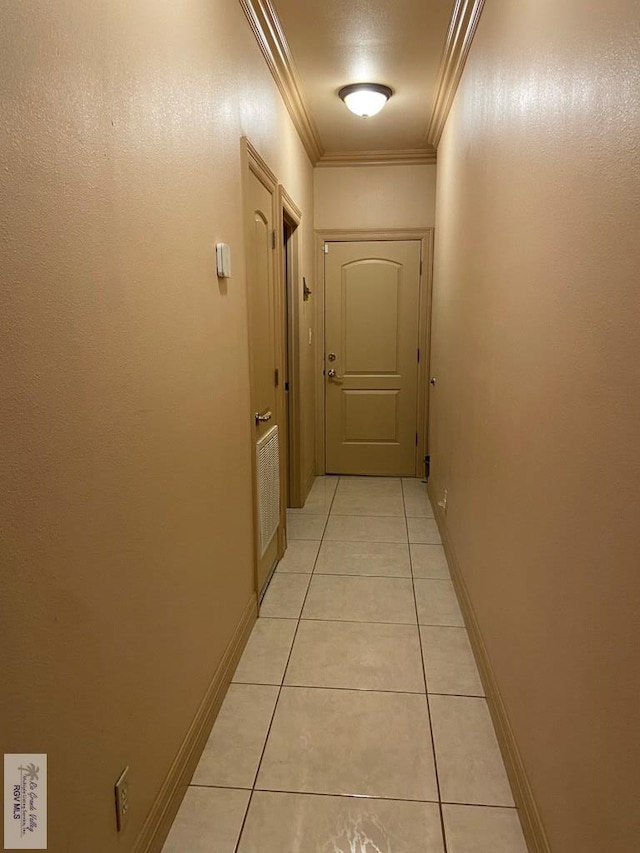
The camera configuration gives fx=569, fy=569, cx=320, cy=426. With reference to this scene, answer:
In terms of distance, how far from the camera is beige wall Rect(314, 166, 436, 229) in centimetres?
479

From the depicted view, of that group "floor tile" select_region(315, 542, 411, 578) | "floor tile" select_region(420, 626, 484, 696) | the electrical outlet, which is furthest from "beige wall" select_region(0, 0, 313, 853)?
"floor tile" select_region(315, 542, 411, 578)

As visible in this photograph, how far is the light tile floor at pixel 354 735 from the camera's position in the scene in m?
1.61

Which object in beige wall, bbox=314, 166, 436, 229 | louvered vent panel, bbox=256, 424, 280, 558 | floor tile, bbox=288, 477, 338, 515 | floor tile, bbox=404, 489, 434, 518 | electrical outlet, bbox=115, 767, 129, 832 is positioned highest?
beige wall, bbox=314, 166, 436, 229

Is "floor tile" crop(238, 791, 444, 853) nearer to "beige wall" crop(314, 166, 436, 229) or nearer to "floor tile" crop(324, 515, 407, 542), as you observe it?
"floor tile" crop(324, 515, 407, 542)

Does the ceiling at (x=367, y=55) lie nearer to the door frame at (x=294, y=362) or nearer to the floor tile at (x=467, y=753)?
the door frame at (x=294, y=362)

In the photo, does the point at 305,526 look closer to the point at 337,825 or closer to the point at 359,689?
the point at 359,689

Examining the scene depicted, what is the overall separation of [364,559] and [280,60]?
2823 millimetres

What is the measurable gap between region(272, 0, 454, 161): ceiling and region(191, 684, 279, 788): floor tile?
9.80ft

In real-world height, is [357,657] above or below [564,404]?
below

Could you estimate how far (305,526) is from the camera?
13.2 ft

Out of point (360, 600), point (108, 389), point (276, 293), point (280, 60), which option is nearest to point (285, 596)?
point (360, 600)

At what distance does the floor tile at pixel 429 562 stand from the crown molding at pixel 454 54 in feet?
9.04

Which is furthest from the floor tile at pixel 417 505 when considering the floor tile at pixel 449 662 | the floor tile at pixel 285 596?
the floor tile at pixel 449 662

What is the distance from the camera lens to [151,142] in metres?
1.48
